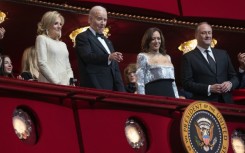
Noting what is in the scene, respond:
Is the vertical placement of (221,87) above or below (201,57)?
below

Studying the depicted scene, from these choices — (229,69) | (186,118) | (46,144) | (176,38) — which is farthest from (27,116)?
(176,38)

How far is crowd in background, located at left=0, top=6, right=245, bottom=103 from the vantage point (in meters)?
4.93

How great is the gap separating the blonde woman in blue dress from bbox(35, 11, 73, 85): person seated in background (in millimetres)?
547

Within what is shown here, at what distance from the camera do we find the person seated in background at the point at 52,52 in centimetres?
486

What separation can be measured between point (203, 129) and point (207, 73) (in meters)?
0.53

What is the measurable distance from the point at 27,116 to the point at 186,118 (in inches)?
44.5

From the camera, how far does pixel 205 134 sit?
16.7 feet

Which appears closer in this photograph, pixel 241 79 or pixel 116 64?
pixel 116 64

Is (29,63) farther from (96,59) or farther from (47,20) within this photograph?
(96,59)

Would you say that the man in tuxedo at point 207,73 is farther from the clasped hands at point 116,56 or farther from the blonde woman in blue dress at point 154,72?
the clasped hands at point 116,56

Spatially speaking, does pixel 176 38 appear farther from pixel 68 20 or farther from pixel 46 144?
pixel 46 144

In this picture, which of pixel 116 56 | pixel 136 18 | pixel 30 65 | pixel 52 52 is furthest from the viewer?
pixel 136 18

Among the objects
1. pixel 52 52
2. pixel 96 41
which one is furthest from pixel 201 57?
pixel 52 52

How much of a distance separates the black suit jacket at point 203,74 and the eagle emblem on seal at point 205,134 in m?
0.29
